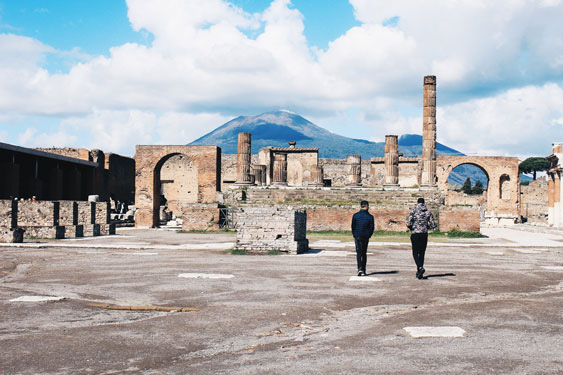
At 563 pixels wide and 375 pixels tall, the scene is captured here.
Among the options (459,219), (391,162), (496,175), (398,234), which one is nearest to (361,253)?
(398,234)

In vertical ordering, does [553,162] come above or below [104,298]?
above

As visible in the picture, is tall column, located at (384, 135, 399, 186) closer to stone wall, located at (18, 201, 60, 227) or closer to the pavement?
stone wall, located at (18, 201, 60, 227)

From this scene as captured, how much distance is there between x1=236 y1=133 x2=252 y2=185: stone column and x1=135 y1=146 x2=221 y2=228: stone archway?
1.47 meters

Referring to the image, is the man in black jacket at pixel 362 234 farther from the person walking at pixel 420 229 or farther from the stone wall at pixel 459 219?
the stone wall at pixel 459 219

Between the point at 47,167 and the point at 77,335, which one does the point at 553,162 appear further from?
the point at 77,335

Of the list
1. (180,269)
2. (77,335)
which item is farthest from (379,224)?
(77,335)

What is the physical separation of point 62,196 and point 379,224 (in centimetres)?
2082

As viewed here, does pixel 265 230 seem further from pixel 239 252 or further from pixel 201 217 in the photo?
pixel 201 217

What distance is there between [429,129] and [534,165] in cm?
7713

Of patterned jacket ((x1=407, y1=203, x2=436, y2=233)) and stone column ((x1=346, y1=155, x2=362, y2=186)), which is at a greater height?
stone column ((x1=346, y1=155, x2=362, y2=186))

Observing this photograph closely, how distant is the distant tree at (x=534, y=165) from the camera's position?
101 meters

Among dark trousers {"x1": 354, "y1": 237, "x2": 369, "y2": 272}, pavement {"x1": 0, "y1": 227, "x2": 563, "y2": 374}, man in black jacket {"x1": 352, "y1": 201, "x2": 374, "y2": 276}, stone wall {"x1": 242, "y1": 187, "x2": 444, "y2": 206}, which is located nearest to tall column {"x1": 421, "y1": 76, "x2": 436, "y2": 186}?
stone wall {"x1": 242, "y1": 187, "x2": 444, "y2": 206}

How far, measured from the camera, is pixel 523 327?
585 cm

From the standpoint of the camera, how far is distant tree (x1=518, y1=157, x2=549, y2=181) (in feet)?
332
